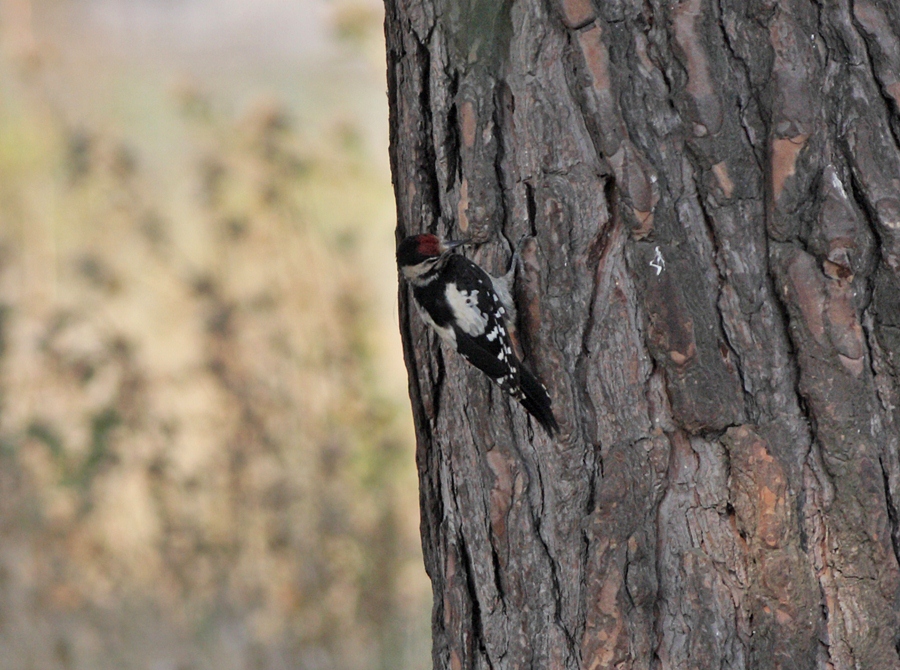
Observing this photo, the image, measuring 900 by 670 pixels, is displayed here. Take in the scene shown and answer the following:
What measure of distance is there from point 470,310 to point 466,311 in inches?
2.1

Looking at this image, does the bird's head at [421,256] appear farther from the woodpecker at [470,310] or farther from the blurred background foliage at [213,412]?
the blurred background foliage at [213,412]

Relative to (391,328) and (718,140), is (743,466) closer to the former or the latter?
(718,140)

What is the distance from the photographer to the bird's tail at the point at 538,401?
7.04 ft

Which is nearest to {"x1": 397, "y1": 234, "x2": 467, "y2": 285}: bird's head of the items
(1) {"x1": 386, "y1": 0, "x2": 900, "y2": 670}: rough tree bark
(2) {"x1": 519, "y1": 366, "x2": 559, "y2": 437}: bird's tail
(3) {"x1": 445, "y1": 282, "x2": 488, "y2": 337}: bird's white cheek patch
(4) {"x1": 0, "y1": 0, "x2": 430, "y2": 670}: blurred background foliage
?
(3) {"x1": 445, "y1": 282, "x2": 488, "y2": 337}: bird's white cheek patch

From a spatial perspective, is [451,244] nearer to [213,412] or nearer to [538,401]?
[538,401]

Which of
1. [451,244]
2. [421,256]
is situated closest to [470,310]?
[421,256]

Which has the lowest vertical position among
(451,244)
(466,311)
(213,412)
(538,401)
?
(538,401)

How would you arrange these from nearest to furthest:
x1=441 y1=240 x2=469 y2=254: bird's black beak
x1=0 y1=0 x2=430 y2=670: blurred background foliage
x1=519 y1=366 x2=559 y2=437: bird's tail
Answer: x1=519 y1=366 x2=559 y2=437: bird's tail, x1=441 y1=240 x2=469 y2=254: bird's black beak, x1=0 y1=0 x2=430 y2=670: blurred background foliage

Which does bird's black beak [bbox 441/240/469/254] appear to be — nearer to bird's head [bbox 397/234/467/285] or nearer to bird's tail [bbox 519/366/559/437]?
bird's head [bbox 397/234/467/285]

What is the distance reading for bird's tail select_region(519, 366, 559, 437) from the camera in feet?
7.04

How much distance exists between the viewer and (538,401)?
2166mm

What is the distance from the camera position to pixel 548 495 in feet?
7.16

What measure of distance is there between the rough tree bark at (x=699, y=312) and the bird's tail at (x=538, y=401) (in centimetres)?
3

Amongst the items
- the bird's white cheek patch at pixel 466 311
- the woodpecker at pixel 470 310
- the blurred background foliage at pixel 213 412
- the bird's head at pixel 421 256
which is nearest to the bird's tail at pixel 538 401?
the woodpecker at pixel 470 310
